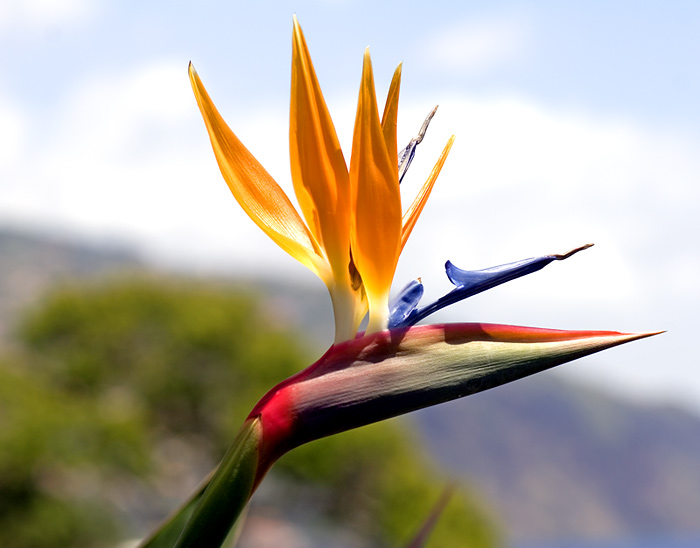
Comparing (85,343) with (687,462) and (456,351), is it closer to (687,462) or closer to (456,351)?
(456,351)

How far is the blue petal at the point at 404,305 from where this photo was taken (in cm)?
79

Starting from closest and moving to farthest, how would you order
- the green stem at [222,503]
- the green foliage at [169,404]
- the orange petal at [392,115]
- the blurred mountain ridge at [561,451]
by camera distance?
the green stem at [222,503]
the orange petal at [392,115]
the green foliage at [169,404]
the blurred mountain ridge at [561,451]

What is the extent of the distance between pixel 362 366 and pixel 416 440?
20179 millimetres

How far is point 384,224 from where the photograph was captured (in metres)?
0.75

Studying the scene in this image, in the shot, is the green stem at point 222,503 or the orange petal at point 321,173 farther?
the orange petal at point 321,173

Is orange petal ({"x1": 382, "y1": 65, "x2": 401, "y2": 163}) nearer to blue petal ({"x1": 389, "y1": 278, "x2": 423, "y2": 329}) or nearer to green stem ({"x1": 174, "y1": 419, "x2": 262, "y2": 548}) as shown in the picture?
blue petal ({"x1": 389, "y1": 278, "x2": 423, "y2": 329})

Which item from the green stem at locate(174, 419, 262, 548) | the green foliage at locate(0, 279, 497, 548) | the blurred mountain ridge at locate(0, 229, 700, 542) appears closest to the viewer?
the green stem at locate(174, 419, 262, 548)

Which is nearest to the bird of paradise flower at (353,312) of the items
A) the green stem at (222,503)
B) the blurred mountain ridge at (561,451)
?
the green stem at (222,503)

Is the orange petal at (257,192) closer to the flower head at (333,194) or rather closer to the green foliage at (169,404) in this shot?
the flower head at (333,194)

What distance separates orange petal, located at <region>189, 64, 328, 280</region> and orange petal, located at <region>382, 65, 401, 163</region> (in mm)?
116

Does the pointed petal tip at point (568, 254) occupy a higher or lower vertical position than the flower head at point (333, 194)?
lower

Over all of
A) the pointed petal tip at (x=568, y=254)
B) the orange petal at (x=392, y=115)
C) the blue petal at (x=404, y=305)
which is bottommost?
the blue petal at (x=404, y=305)

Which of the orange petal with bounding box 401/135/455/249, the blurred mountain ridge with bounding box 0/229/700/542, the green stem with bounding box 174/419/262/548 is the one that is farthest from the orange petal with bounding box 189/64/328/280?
the blurred mountain ridge with bounding box 0/229/700/542

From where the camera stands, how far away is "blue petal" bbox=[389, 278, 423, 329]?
0.79 m
